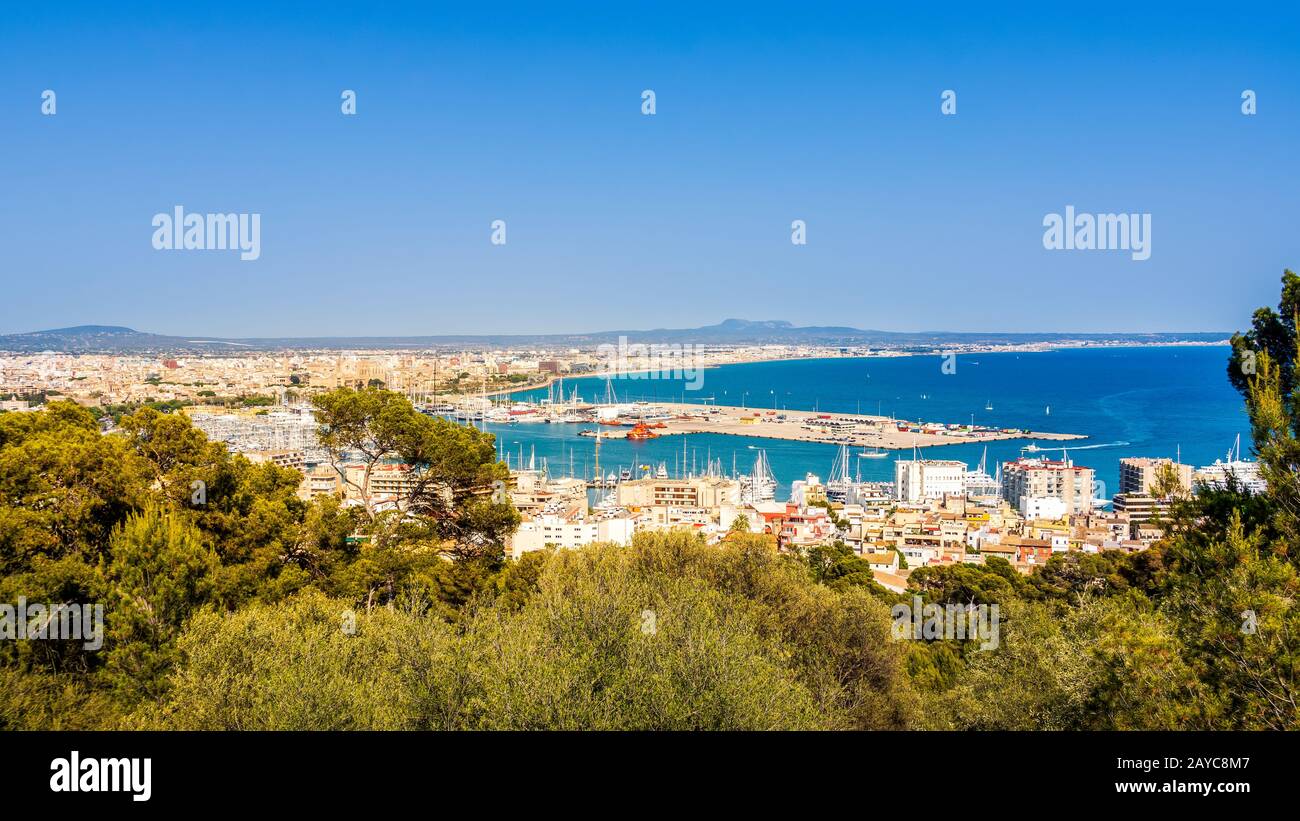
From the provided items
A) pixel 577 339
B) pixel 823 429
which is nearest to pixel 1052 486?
pixel 823 429

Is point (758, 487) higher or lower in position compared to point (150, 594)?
lower

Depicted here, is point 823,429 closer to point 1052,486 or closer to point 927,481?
point 927,481

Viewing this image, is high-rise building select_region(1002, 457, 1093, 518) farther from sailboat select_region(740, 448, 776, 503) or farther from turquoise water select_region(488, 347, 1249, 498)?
sailboat select_region(740, 448, 776, 503)

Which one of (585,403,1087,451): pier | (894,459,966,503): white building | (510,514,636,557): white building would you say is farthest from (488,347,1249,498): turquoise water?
(510,514,636,557): white building
